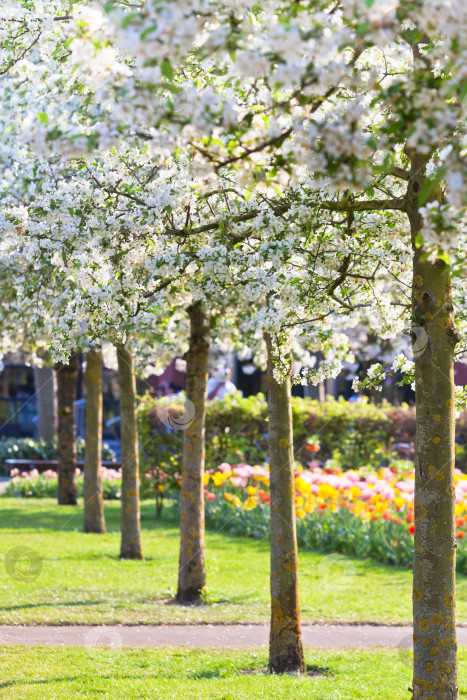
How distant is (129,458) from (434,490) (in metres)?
6.65

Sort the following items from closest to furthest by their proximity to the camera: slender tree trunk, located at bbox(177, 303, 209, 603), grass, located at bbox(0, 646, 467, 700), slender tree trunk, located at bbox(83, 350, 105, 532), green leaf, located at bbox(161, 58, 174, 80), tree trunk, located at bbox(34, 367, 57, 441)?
green leaf, located at bbox(161, 58, 174, 80) → grass, located at bbox(0, 646, 467, 700) → slender tree trunk, located at bbox(177, 303, 209, 603) → slender tree trunk, located at bbox(83, 350, 105, 532) → tree trunk, located at bbox(34, 367, 57, 441)

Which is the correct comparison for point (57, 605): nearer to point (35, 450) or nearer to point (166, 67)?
point (166, 67)

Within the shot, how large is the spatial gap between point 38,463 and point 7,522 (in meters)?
6.60

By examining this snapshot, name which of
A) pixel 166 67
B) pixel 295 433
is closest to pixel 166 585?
pixel 295 433

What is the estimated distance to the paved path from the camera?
23.9 feet

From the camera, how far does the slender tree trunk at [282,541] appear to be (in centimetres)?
631

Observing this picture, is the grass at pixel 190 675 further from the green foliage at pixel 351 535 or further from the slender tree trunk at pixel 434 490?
the green foliage at pixel 351 535

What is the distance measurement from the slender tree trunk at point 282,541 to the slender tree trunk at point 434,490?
1776 mm

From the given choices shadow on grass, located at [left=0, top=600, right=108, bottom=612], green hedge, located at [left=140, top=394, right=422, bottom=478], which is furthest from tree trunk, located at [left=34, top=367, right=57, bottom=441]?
shadow on grass, located at [left=0, top=600, right=108, bottom=612]

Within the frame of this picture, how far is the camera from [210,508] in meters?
14.1

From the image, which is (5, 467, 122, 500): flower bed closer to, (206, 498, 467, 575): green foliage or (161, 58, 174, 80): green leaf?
(206, 498, 467, 575): green foliage

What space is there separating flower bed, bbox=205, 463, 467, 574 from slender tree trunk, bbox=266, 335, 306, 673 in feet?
14.0

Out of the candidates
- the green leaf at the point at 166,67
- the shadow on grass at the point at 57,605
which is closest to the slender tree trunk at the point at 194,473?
the shadow on grass at the point at 57,605

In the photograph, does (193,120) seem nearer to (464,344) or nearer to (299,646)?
(464,344)
